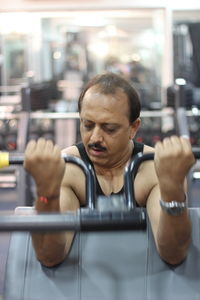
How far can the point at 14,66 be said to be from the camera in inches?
310

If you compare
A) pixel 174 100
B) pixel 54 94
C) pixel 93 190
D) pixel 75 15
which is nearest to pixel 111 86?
pixel 93 190

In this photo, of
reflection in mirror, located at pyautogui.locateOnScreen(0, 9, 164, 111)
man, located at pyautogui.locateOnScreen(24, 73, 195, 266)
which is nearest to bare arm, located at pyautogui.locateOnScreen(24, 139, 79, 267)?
man, located at pyautogui.locateOnScreen(24, 73, 195, 266)

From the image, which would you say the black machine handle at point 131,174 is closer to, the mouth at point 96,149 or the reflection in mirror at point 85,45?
the mouth at point 96,149

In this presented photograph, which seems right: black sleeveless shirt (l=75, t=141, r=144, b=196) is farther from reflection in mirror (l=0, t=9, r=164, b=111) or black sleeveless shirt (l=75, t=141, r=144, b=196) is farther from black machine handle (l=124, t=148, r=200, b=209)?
reflection in mirror (l=0, t=9, r=164, b=111)

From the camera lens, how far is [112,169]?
1696 mm

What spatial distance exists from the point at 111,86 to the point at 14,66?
21.4 feet

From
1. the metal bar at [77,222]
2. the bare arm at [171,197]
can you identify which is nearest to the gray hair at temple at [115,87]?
the bare arm at [171,197]

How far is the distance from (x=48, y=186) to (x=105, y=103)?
1.23 ft

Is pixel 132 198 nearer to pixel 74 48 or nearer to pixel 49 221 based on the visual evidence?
pixel 49 221

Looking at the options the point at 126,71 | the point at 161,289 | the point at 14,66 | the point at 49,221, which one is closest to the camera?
the point at 49,221

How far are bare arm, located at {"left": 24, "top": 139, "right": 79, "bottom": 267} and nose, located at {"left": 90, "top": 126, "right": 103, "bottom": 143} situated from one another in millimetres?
217

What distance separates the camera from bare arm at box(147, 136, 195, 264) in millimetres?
1263

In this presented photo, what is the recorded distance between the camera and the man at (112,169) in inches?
49.8

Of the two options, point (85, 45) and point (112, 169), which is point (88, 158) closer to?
point (112, 169)
